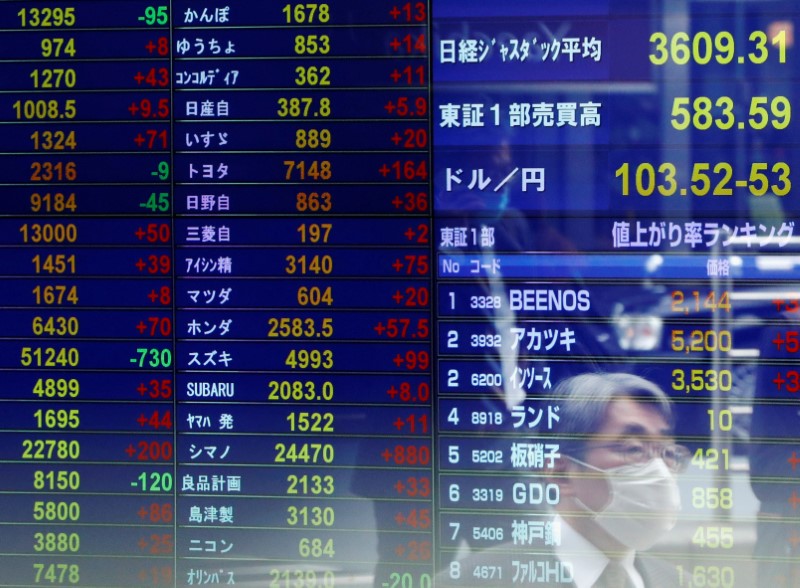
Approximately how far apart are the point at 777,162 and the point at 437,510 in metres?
1.46

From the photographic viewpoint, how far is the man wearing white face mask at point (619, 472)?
312 centimetres

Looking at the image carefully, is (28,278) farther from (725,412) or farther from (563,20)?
(725,412)

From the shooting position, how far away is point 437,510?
320 cm

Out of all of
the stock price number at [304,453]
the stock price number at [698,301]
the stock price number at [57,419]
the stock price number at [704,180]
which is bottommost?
the stock price number at [304,453]

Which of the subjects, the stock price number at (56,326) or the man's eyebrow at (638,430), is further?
the stock price number at (56,326)

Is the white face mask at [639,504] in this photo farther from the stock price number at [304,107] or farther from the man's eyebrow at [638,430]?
the stock price number at [304,107]

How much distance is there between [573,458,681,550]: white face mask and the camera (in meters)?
3.13

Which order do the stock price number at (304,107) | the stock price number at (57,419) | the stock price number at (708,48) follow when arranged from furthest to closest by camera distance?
1. the stock price number at (57,419)
2. the stock price number at (304,107)
3. the stock price number at (708,48)

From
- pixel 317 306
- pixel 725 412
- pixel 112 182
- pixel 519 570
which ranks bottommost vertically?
pixel 519 570

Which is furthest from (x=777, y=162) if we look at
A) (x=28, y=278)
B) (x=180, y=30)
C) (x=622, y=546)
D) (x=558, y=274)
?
(x=28, y=278)

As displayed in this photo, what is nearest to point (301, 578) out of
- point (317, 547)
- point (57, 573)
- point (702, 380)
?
point (317, 547)

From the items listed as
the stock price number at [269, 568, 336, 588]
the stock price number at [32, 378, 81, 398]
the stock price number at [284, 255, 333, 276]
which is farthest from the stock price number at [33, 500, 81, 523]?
the stock price number at [284, 255, 333, 276]

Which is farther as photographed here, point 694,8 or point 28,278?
point 28,278

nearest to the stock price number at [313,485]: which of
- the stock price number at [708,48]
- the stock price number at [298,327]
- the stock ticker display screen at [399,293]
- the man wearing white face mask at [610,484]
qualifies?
the stock ticker display screen at [399,293]
